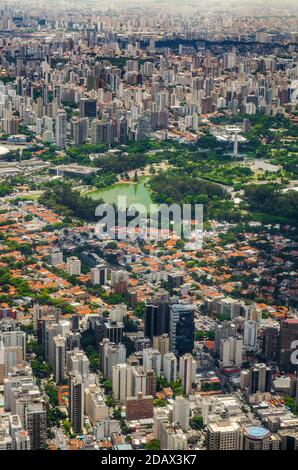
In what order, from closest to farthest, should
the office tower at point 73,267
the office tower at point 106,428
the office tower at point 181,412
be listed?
the office tower at point 106,428 < the office tower at point 181,412 < the office tower at point 73,267

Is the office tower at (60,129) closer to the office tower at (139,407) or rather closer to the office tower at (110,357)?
the office tower at (110,357)

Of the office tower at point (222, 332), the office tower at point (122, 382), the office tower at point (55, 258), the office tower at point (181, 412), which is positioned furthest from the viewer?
the office tower at point (55, 258)

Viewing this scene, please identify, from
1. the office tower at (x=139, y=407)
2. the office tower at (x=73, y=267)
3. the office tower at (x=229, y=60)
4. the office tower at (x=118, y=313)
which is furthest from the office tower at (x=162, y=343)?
the office tower at (x=229, y=60)

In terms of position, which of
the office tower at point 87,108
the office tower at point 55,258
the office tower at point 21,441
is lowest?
the office tower at point 55,258

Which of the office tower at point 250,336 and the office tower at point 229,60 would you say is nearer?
the office tower at point 250,336

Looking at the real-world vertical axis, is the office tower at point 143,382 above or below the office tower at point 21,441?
below

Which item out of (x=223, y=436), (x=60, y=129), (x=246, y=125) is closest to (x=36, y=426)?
(x=223, y=436)
